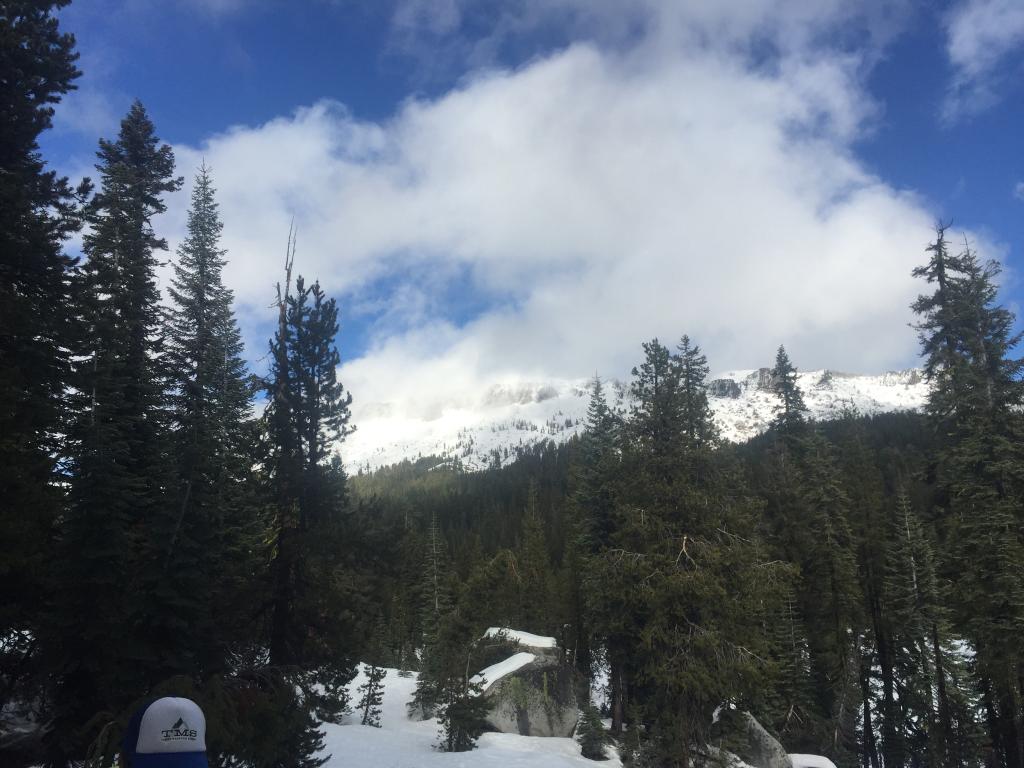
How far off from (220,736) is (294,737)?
6.91 m

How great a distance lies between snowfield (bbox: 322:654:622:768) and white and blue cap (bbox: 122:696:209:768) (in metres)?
19.1

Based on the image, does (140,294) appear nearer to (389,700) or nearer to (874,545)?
(389,700)

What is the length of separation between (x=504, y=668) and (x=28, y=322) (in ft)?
86.8

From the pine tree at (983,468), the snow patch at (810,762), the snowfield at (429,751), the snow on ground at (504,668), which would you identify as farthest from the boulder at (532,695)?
the pine tree at (983,468)

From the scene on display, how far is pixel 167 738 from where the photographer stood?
3.06 metres

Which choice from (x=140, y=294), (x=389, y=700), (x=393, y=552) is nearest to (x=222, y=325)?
(x=140, y=294)

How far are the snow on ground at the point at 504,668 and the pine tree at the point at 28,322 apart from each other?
20887 mm

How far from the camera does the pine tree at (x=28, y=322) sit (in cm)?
1127

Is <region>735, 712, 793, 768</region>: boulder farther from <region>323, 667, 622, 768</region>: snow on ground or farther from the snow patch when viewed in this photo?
<region>323, 667, 622, 768</region>: snow on ground

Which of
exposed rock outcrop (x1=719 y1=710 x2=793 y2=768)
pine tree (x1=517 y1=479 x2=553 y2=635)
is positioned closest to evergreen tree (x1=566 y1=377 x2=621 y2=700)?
exposed rock outcrop (x1=719 y1=710 x2=793 y2=768)

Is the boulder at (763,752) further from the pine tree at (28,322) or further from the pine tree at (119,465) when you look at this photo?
the pine tree at (28,322)

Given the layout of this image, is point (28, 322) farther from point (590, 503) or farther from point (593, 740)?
point (593, 740)

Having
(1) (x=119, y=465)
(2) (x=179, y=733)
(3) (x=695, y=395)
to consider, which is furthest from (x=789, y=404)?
(2) (x=179, y=733)

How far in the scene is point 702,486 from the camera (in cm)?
1941
